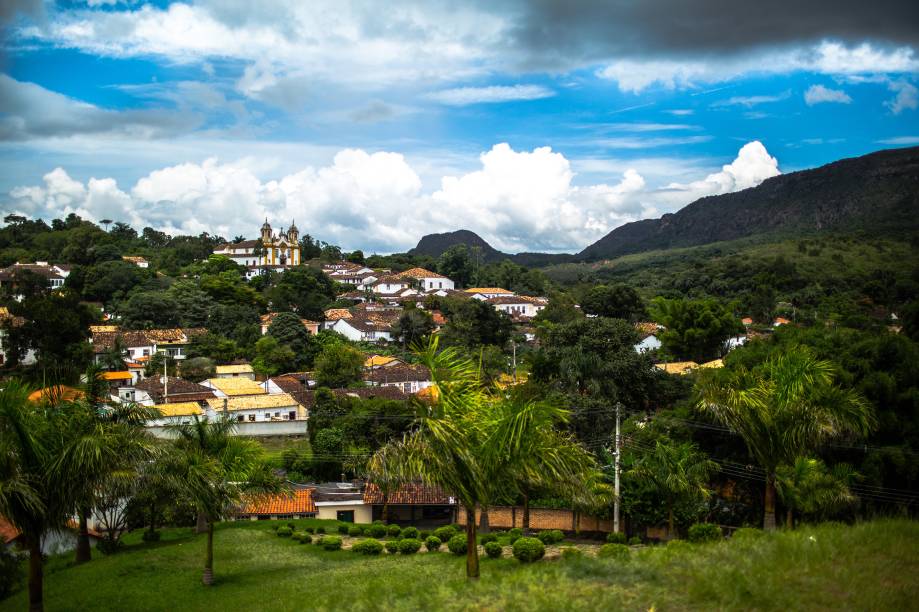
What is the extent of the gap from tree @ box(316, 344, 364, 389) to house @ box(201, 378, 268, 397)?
Answer: 3.47m

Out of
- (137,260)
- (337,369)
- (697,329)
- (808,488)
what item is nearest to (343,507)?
(808,488)

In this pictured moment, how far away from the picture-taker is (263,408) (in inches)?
1474

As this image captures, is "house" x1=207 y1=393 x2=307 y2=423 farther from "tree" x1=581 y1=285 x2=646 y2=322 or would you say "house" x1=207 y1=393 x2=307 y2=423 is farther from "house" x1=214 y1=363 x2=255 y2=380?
"tree" x1=581 y1=285 x2=646 y2=322

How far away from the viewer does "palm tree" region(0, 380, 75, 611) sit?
34.3 feet

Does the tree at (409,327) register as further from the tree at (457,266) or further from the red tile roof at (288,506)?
the red tile roof at (288,506)

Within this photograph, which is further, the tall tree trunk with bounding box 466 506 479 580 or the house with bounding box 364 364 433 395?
the house with bounding box 364 364 433 395

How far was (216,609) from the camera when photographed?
1347cm

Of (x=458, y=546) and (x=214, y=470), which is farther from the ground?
(x=214, y=470)

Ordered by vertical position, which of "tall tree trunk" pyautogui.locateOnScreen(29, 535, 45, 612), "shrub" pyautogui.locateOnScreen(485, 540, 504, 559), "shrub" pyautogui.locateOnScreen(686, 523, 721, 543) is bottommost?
"shrub" pyautogui.locateOnScreen(485, 540, 504, 559)

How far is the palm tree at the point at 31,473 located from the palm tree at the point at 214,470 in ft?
11.2

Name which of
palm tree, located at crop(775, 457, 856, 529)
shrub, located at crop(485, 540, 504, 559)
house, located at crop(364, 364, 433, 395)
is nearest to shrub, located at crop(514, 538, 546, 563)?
shrub, located at crop(485, 540, 504, 559)

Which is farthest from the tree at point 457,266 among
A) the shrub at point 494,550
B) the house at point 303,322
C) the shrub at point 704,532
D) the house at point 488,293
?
the shrub at point 704,532

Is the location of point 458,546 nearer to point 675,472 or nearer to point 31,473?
point 675,472

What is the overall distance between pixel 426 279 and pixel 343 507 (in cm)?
6370
